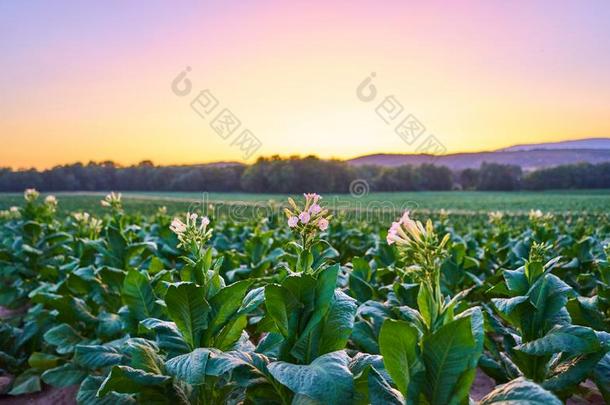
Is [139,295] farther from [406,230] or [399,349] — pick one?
[406,230]

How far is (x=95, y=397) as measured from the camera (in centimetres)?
284

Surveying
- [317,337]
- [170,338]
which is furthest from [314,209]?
[170,338]

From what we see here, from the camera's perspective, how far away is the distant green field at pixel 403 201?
2121 cm

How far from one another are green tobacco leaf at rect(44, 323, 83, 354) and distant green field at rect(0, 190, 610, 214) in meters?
7.17

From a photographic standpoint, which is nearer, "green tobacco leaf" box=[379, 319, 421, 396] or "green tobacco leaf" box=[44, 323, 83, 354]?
"green tobacco leaf" box=[379, 319, 421, 396]

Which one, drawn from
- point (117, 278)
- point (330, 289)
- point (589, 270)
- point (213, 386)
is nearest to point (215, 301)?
point (213, 386)

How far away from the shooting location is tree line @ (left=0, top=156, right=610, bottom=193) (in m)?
44.3

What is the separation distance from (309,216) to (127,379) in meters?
1.18

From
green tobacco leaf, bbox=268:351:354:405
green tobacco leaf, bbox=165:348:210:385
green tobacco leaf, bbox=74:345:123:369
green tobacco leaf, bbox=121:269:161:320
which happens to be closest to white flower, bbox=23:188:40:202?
green tobacco leaf, bbox=121:269:161:320

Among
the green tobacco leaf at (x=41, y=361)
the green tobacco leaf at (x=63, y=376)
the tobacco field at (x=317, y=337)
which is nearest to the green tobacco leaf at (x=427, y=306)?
the tobacco field at (x=317, y=337)

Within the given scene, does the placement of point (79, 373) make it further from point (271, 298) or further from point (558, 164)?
point (558, 164)

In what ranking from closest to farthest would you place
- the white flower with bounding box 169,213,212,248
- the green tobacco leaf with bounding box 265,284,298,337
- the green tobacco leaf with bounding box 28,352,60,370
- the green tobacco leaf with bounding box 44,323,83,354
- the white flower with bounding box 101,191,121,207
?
the green tobacco leaf with bounding box 265,284,298,337, the white flower with bounding box 169,213,212,248, the green tobacco leaf with bounding box 44,323,83,354, the green tobacco leaf with bounding box 28,352,60,370, the white flower with bounding box 101,191,121,207

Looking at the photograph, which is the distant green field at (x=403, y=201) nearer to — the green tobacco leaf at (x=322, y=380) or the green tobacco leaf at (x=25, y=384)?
the green tobacco leaf at (x=25, y=384)

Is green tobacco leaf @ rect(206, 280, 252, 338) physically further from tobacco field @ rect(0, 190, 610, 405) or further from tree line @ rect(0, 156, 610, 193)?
tree line @ rect(0, 156, 610, 193)
